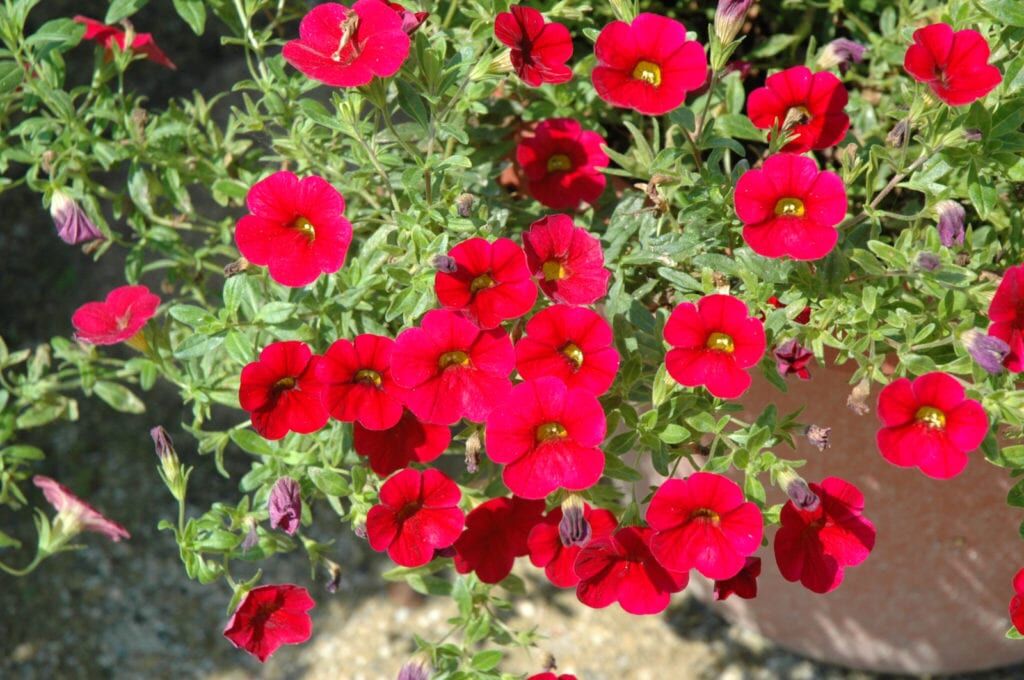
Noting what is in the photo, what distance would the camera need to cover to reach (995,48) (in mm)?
1135

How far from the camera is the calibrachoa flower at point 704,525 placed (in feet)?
3.22

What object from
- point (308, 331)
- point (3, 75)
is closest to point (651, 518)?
point (308, 331)

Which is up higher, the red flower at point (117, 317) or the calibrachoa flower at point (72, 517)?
the red flower at point (117, 317)

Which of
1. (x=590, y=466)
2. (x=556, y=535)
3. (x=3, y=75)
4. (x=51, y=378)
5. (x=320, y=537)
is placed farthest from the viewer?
(x=320, y=537)

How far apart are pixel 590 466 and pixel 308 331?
1.07 ft

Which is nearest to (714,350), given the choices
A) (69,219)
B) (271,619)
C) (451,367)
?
(451,367)

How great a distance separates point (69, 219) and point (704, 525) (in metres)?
0.75

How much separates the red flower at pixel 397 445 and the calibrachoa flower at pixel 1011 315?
47 centimetres

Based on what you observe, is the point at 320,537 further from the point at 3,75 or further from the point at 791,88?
the point at 791,88

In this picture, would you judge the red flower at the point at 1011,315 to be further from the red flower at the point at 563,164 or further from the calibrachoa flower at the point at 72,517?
the calibrachoa flower at the point at 72,517

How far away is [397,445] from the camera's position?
1.07 metres

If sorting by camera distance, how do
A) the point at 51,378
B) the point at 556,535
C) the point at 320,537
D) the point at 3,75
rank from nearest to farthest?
the point at 556,535 → the point at 3,75 → the point at 51,378 → the point at 320,537

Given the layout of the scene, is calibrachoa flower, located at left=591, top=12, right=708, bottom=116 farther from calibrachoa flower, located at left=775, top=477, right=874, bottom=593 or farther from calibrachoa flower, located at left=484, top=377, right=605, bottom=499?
calibrachoa flower, located at left=775, top=477, right=874, bottom=593

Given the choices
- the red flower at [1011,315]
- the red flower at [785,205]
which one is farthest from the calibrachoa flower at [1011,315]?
the red flower at [785,205]
